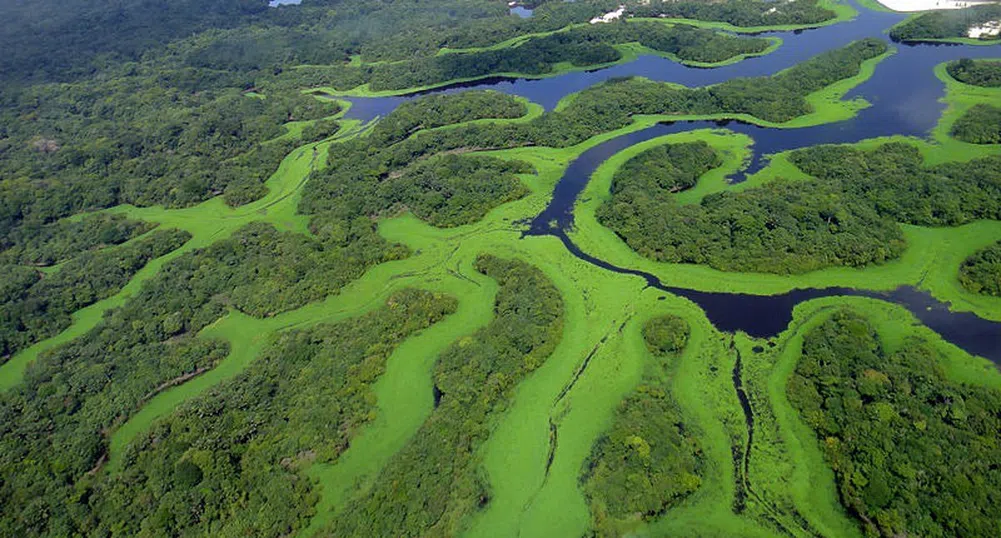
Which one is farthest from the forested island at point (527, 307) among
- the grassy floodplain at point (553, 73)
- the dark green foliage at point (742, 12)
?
the dark green foliage at point (742, 12)

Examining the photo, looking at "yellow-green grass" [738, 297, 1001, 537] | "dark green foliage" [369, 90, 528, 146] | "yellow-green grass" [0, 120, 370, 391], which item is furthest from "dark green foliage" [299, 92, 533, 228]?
"yellow-green grass" [738, 297, 1001, 537]

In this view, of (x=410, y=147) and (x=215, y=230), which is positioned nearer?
(x=215, y=230)

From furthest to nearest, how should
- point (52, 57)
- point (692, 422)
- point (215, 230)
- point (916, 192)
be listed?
point (52, 57), point (215, 230), point (916, 192), point (692, 422)

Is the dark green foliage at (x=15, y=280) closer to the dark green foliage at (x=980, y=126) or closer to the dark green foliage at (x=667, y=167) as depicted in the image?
the dark green foliage at (x=667, y=167)

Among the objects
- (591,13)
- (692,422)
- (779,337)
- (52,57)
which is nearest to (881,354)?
(779,337)

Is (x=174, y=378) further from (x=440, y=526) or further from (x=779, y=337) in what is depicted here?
(x=779, y=337)

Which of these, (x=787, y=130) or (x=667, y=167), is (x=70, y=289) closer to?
(x=667, y=167)

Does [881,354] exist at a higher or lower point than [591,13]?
lower
